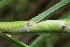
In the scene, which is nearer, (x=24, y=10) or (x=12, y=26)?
(x=12, y=26)

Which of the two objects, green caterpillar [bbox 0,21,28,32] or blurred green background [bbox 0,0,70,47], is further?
blurred green background [bbox 0,0,70,47]

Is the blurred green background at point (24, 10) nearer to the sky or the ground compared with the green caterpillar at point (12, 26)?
nearer to the sky

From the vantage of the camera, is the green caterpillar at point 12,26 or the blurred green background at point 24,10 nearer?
the green caterpillar at point 12,26

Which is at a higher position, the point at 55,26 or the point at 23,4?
the point at 23,4

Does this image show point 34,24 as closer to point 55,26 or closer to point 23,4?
point 55,26

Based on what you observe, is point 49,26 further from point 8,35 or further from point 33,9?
point 33,9

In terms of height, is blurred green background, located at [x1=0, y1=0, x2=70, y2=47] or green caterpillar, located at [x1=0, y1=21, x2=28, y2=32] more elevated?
blurred green background, located at [x1=0, y1=0, x2=70, y2=47]

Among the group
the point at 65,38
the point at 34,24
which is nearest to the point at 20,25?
the point at 34,24

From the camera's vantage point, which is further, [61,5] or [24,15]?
[24,15]

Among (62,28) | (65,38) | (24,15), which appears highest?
(24,15)

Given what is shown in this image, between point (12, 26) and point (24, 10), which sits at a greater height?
point (24, 10)
